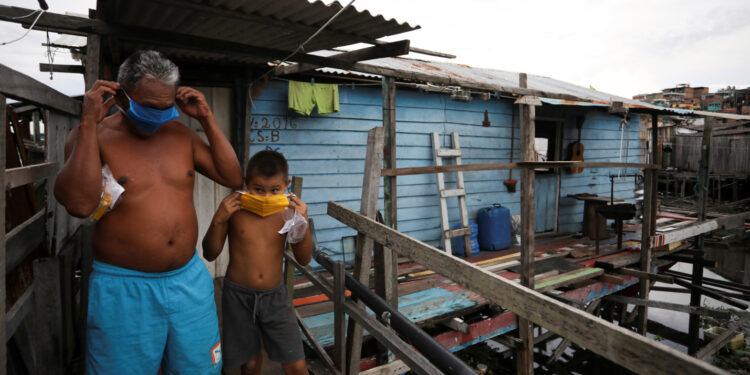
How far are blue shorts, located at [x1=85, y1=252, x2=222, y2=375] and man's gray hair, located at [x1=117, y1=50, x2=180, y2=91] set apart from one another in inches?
31.6

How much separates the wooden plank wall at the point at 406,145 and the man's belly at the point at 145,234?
11.7 feet

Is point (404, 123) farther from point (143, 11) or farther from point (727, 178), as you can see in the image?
point (727, 178)

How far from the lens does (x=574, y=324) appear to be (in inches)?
48.9

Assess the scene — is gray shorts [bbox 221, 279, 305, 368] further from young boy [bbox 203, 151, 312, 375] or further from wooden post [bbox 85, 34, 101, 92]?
wooden post [bbox 85, 34, 101, 92]

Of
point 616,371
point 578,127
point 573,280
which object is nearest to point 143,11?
point 573,280

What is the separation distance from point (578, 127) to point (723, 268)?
418 inches

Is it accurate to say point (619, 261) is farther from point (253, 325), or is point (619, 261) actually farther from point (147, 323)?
point (147, 323)

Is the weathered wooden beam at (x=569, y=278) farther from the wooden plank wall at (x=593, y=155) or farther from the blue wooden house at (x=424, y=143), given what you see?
the wooden plank wall at (x=593, y=155)

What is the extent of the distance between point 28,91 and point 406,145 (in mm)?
5683

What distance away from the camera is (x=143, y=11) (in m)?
2.46

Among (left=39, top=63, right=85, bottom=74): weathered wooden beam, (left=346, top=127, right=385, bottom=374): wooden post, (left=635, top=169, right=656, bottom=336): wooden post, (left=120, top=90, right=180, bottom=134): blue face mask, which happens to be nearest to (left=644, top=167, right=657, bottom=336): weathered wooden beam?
(left=635, top=169, right=656, bottom=336): wooden post

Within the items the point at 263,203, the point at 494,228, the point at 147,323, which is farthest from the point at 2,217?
the point at 494,228

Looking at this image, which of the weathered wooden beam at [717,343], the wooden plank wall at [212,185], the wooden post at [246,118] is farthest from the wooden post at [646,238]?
the wooden plank wall at [212,185]

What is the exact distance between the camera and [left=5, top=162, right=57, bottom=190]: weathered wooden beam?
1.42m
